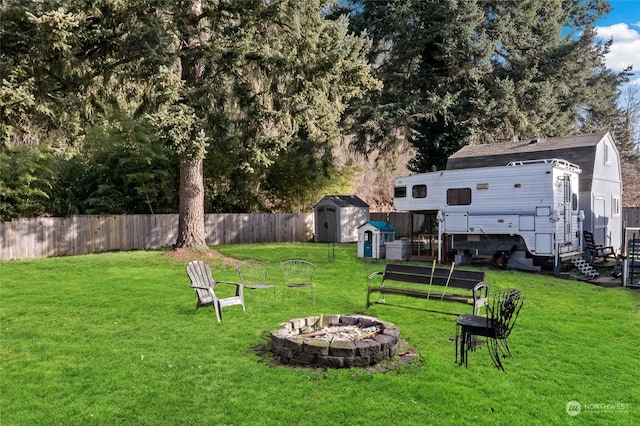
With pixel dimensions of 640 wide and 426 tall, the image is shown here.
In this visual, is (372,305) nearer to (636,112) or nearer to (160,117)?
(160,117)

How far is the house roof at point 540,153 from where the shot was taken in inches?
674

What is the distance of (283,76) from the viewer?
610 inches

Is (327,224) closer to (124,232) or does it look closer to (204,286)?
(124,232)

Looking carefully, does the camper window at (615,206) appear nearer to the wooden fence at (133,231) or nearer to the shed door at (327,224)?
the wooden fence at (133,231)

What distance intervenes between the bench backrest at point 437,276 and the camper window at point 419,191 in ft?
29.9

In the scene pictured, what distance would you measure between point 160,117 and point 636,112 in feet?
123

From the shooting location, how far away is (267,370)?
5.27m

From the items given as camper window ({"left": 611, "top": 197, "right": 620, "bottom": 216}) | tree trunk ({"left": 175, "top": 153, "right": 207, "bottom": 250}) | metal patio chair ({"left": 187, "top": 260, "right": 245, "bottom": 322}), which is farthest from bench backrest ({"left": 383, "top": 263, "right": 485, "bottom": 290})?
camper window ({"left": 611, "top": 197, "right": 620, "bottom": 216})

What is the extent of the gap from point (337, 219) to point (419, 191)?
23.3ft

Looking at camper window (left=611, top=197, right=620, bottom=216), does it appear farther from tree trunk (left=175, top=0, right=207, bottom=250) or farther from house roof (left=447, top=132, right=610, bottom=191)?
tree trunk (left=175, top=0, right=207, bottom=250)

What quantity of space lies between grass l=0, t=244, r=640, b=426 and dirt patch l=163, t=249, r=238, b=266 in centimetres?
504

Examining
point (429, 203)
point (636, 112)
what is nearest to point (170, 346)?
point (429, 203)

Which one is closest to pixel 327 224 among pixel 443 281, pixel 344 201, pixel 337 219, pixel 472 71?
pixel 337 219

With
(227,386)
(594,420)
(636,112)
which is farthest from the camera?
(636,112)
